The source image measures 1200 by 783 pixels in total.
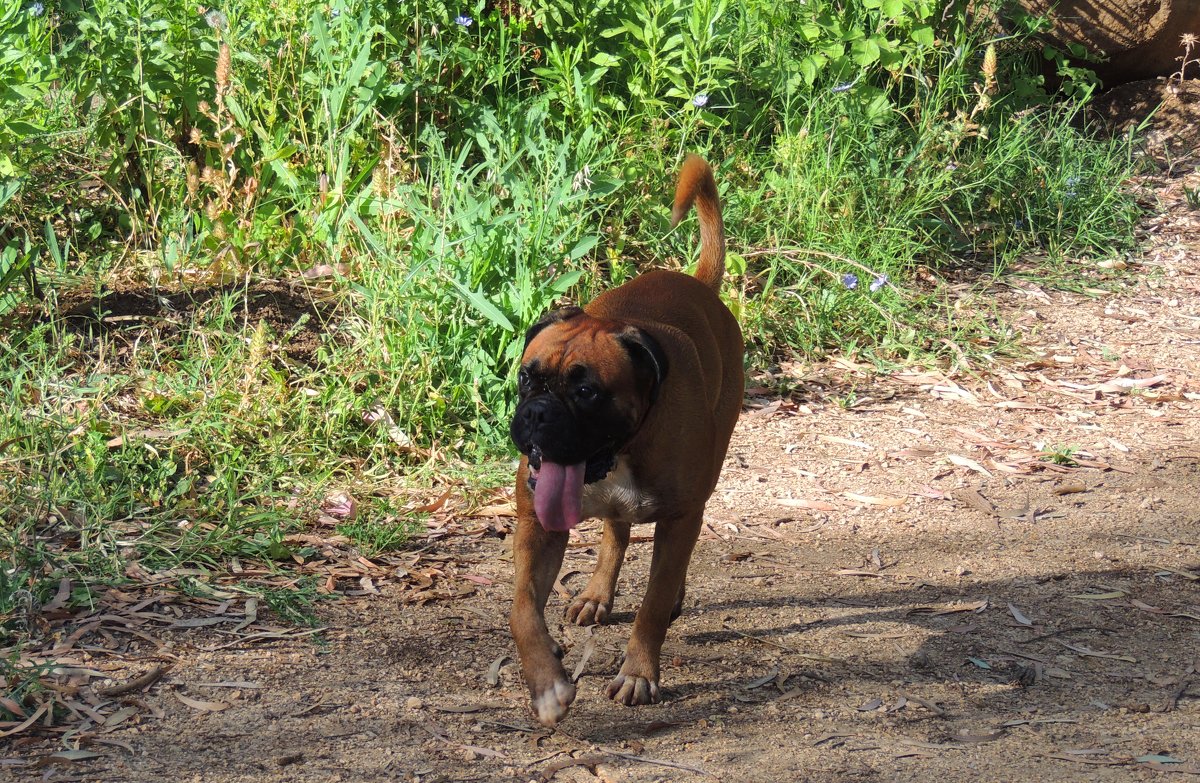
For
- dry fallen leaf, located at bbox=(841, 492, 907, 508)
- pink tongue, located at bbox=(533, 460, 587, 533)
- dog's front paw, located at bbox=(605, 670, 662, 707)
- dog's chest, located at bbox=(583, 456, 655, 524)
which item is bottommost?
dry fallen leaf, located at bbox=(841, 492, 907, 508)

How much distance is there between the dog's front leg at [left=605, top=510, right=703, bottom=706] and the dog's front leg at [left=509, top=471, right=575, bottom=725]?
0.23 m

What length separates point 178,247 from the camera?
627 cm

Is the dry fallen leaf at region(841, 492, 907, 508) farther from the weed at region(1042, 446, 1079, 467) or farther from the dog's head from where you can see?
the dog's head

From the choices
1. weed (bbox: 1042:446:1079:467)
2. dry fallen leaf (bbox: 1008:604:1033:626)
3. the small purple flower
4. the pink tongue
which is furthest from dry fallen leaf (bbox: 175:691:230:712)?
weed (bbox: 1042:446:1079:467)

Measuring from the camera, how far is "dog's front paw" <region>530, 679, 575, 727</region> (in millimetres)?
3379

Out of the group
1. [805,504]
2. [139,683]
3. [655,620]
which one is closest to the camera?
[139,683]

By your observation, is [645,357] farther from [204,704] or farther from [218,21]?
[218,21]

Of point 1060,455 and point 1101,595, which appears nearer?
point 1101,595

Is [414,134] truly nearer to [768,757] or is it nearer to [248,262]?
[248,262]

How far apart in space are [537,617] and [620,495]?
45 cm

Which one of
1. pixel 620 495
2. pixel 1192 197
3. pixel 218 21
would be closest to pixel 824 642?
pixel 620 495

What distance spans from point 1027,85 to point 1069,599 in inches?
224

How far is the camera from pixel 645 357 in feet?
11.9

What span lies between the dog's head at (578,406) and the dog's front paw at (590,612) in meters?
0.83
